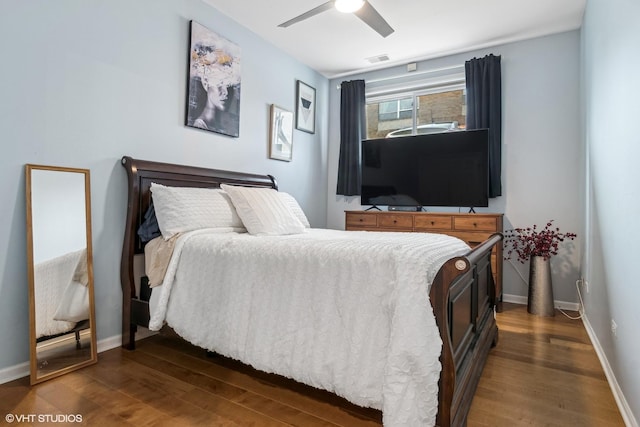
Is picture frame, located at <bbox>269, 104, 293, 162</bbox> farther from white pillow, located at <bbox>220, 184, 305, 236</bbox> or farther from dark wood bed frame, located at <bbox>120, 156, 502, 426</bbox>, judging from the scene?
white pillow, located at <bbox>220, 184, 305, 236</bbox>

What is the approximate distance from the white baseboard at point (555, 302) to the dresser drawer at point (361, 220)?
5.14ft

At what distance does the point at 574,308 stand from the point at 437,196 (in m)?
1.67

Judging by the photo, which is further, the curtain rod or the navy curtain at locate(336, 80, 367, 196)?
the navy curtain at locate(336, 80, 367, 196)

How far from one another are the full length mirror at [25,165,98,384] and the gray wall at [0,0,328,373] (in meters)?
0.07

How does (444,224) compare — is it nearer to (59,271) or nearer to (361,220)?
(361,220)

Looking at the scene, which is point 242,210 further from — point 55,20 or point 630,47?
point 630,47

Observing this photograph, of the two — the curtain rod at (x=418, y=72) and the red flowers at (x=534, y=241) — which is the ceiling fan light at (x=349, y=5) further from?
the red flowers at (x=534, y=241)

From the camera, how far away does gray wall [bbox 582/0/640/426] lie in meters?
1.52

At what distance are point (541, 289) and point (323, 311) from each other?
263 cm

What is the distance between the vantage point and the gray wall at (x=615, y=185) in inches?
59.9

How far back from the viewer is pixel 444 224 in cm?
357

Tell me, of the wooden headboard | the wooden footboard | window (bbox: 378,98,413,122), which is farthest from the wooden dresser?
the wooden headboard

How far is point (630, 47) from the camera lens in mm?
1598
